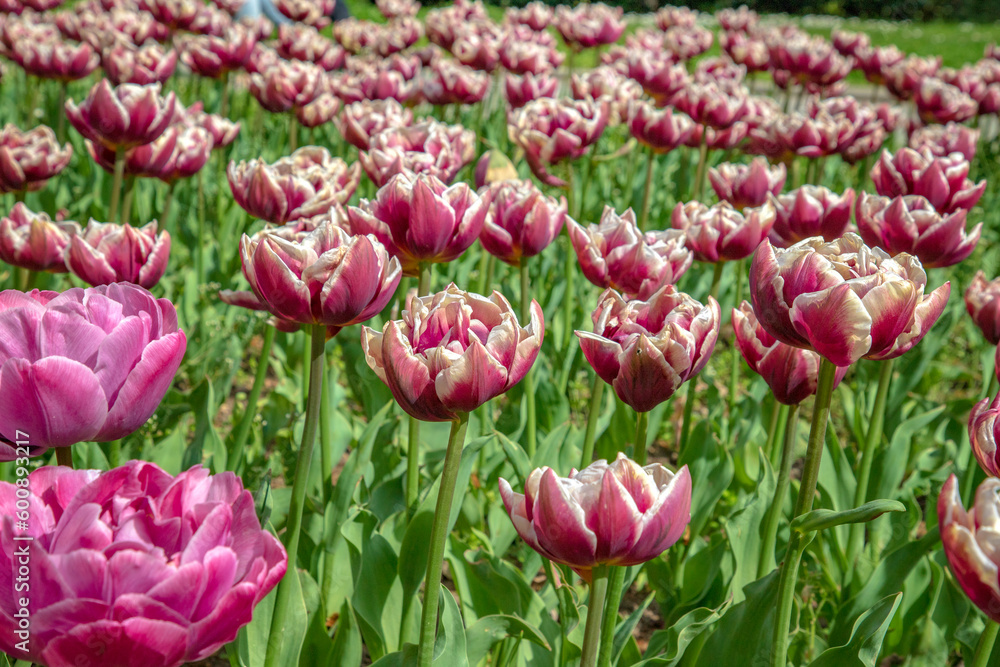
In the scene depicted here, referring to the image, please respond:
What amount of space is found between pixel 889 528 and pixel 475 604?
43.0 inches

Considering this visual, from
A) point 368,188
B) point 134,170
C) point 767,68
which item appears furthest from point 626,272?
point 767,68

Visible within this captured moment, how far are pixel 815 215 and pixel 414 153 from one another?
3.01ft

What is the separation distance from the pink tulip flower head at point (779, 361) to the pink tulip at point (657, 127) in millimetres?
1621

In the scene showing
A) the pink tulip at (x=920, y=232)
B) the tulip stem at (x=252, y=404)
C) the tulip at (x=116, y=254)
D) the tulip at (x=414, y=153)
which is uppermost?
the pink tulip at (x=920, y=232)

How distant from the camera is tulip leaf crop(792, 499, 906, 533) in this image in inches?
37.8

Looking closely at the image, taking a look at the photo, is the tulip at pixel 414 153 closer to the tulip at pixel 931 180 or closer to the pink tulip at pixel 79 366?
the pink tulip at pixel 79 366

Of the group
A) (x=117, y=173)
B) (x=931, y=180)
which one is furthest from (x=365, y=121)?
(x=931, y=180)

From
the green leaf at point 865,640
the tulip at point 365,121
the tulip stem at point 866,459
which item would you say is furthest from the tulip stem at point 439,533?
the tulip at point 365,121

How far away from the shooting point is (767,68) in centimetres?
560

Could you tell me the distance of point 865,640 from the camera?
4.02 ft

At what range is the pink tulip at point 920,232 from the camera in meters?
1.81

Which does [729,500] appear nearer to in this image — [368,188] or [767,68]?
[368,188]

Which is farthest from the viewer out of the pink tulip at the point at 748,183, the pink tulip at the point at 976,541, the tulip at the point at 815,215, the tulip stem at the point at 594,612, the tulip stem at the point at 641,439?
the pink tulip at the point at 748,183

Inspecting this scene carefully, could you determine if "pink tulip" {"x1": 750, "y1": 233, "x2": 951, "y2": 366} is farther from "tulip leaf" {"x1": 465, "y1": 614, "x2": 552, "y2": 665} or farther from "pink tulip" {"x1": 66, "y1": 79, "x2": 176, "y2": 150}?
"pink tulip" {"x1": 66, "y1": 79, "x2": 176, "y2": 150}
